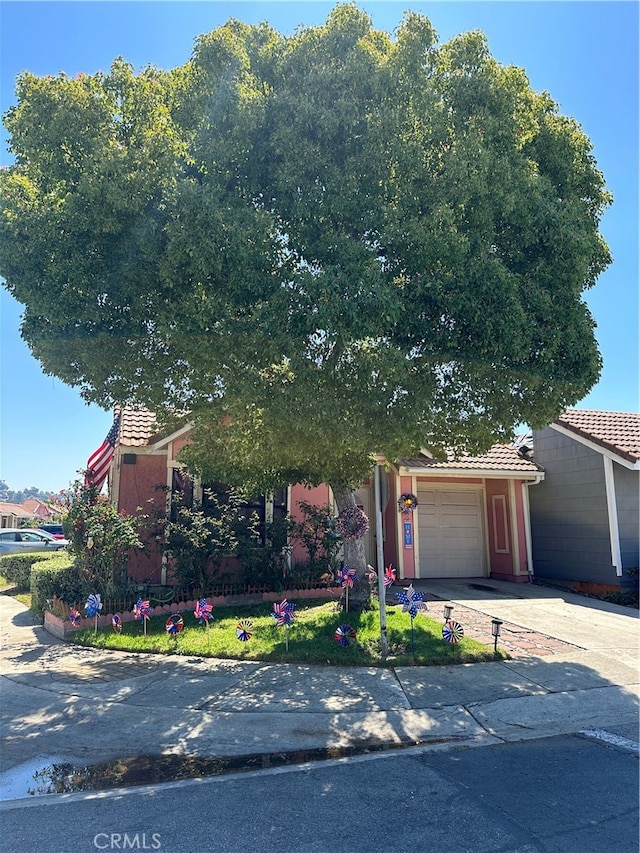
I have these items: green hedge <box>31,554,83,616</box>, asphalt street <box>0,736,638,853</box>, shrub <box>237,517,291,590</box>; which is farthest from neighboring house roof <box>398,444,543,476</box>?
asphalt street <box>0,736,638,853</box>

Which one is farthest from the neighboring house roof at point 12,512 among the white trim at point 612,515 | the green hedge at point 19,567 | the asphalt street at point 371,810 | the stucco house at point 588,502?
the asphalt street at point 371,810

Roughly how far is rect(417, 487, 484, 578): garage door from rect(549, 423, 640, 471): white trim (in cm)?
261

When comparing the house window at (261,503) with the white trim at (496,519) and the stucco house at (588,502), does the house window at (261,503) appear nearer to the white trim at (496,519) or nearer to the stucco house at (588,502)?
the white trim at (496,519)

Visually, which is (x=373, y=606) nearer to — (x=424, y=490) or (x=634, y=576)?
(x=424, y=490)

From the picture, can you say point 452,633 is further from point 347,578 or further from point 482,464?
point 482,464

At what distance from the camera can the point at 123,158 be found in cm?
682

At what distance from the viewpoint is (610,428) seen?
14.5m

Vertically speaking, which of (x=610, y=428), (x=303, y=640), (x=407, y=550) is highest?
(x=610, y=428)

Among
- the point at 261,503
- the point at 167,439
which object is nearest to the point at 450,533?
the point at 261,503

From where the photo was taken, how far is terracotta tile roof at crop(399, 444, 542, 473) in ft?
45.5

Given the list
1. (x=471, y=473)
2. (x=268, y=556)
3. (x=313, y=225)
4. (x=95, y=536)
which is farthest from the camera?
(x=471, y=473)

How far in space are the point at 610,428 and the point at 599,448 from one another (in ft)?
4.85

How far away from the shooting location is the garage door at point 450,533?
14.6m

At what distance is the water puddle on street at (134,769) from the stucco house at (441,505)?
7575 mm
